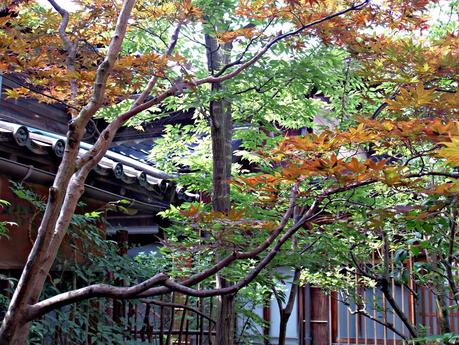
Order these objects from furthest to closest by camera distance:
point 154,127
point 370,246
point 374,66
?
point 154,127 < point 370,246 < point 374,66

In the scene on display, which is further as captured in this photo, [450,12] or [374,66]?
[450,12]

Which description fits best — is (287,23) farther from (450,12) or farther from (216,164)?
(450,12)

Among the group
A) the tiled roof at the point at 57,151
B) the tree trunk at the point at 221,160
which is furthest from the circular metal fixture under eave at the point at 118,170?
the tree trunk at the point at 221,160

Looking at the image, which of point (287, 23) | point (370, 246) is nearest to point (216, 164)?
point (287, 23)

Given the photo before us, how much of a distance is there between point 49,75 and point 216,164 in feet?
5.58

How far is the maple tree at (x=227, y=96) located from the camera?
279 centimetres

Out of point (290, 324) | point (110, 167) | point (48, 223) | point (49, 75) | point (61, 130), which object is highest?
point (61, 130)

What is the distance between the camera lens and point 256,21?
4.51 metres

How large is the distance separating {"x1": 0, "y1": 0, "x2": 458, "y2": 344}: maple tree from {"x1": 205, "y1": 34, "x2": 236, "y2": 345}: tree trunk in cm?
1

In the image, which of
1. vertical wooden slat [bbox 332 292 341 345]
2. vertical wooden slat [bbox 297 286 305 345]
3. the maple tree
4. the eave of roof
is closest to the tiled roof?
the eave of roof

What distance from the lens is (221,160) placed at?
198 inches

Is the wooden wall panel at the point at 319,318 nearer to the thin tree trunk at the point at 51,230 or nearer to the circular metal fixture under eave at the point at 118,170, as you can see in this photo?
the circular metal fixture under eave at the point at 118,170

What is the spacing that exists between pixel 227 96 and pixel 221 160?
0.81 meters

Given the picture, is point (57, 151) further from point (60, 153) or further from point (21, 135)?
point (21, 135)
